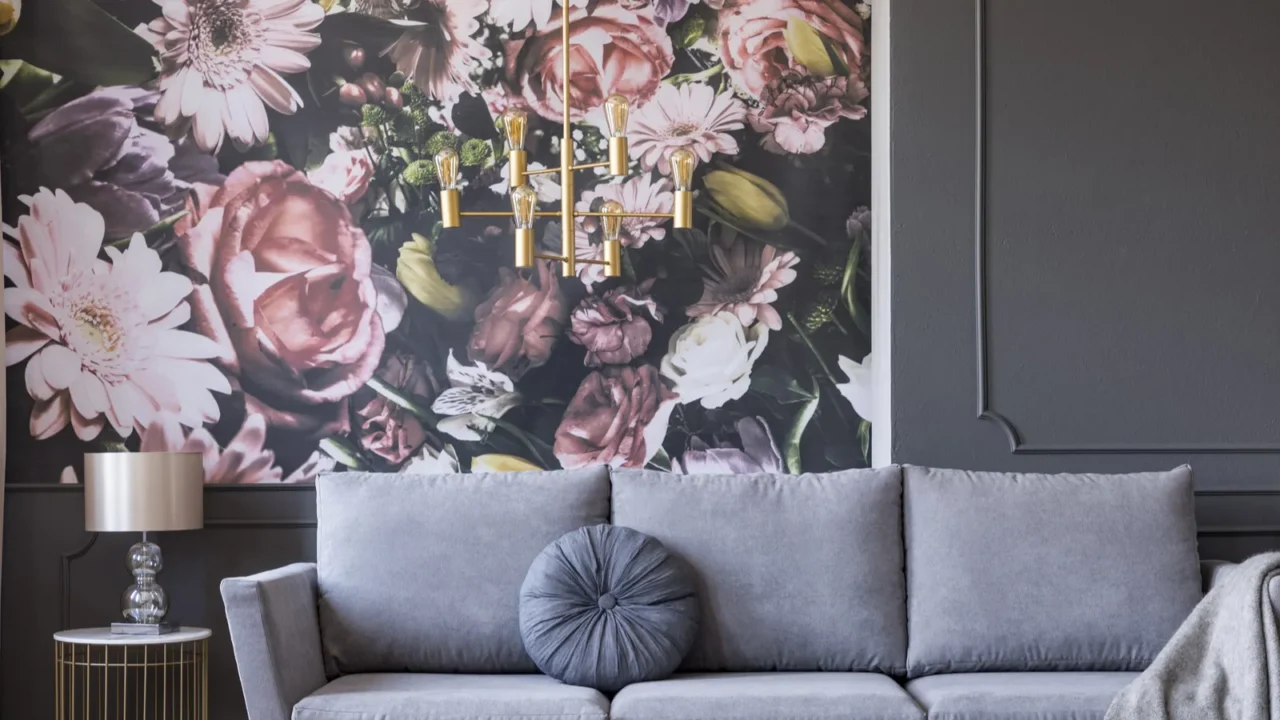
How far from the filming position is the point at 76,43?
152 inches

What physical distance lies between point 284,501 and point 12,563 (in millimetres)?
846

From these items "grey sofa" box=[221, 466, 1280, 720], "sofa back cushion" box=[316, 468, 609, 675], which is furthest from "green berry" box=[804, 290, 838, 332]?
"sofa back cushion" box=[316, 468, 609, 675]

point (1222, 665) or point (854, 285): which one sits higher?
point (854, 285)

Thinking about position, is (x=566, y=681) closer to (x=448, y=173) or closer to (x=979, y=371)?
(x=448, y=173)

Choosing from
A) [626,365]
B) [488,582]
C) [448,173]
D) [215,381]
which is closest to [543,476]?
[488,582]

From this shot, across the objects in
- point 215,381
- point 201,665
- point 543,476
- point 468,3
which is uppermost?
point 468,3

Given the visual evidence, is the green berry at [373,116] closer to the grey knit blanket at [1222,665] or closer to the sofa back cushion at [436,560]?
the sofa back cushion at [436,560]

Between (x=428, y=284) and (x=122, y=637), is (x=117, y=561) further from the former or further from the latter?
(x=428, y=284)

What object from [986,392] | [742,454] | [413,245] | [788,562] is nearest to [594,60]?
[413,245]

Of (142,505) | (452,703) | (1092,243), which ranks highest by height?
(1092,243)

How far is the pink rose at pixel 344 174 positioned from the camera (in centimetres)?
384

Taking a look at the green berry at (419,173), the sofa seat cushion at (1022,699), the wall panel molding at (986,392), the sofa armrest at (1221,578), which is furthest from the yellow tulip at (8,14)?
the sofa armrest at (1221,578)

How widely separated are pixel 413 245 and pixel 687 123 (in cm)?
92

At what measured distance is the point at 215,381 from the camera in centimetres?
382
